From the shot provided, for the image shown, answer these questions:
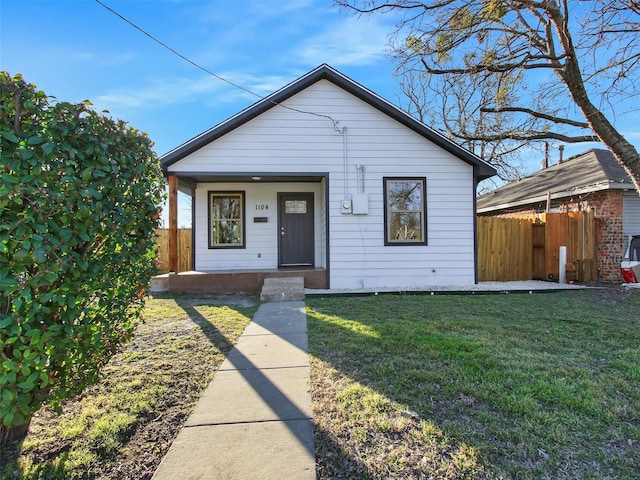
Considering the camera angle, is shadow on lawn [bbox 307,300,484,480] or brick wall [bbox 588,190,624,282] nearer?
shadow on lawn [bbox 307,300,484,480]

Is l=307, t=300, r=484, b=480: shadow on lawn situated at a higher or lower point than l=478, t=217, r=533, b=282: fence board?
lower

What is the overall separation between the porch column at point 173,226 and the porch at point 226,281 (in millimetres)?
353

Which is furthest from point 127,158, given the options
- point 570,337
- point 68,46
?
point 68,46

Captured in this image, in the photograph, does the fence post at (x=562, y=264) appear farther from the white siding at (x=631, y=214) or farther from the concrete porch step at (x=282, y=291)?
the concrete porch step at (x=282, y=291)

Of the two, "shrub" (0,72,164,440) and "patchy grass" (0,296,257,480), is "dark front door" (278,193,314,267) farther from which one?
"shrub" (0,72,164,440)

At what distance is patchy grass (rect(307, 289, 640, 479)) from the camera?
2.02 metres

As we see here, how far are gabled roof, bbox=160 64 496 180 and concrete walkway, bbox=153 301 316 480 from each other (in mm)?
6053

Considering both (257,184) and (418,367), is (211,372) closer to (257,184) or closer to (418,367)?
(418,367)

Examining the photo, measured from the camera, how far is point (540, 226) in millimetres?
10250

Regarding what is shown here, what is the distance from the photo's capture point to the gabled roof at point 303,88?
27.7 ft

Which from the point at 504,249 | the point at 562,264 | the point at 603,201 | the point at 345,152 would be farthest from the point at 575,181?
the point at 345,152

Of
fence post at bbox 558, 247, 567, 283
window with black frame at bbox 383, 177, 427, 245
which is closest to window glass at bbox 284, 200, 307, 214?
window with black frame at bbox 383, 177, 427, 245

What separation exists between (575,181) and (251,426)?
13261mm

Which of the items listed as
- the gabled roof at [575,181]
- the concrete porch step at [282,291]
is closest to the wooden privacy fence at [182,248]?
the concrete porch step at [282,291]
